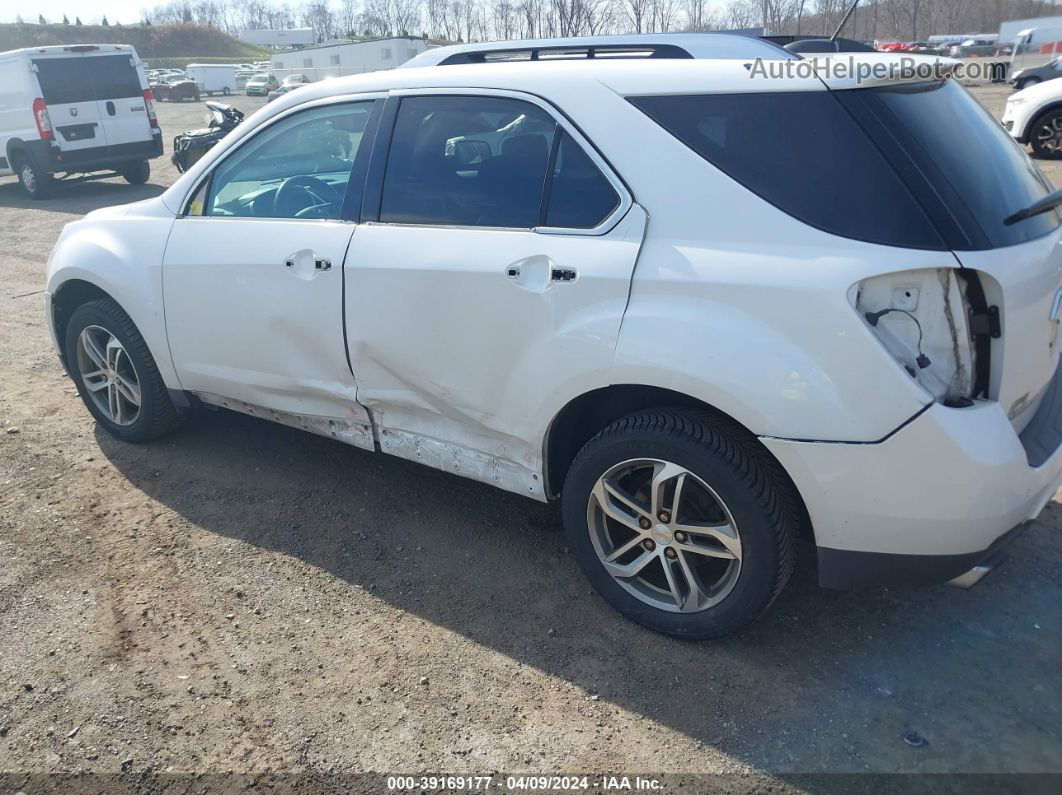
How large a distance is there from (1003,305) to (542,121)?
61.3 inches

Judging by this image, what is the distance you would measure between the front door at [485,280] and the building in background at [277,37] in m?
116

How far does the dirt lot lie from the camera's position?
8.24 ft

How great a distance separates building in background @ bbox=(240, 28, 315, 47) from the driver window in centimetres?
11519

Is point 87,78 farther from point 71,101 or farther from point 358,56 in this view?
point 358,56

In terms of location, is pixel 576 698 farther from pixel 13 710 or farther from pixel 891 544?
pixel 13 710

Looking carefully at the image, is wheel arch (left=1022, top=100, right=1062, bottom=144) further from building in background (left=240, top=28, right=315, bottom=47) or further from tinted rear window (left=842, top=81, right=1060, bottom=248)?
building in background (left=240, top=28, right=315, bottom=47)

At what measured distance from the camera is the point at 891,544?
96.3 inches

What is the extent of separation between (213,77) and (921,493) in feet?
208

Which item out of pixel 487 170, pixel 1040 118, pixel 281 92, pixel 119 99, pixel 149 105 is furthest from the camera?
pixel 149 105

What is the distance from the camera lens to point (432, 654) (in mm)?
2924

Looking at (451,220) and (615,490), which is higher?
(451,220)

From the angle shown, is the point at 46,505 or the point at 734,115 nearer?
the point at 734,115

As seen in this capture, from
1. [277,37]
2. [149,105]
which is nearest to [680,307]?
[149,105]

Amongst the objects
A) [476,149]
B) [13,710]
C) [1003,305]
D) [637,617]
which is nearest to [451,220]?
[476,149]
